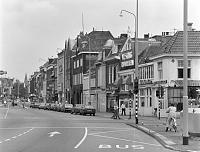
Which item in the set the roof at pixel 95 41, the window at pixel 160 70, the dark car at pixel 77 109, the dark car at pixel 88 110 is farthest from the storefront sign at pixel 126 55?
the roof at pixel 95 41

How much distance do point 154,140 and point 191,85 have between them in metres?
30.0

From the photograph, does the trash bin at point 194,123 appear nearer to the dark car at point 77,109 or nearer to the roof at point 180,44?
the roof at point 180,44

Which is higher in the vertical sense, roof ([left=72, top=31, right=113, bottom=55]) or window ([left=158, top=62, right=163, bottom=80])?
roof ([left=72, top=31, right=113, bottom=55])

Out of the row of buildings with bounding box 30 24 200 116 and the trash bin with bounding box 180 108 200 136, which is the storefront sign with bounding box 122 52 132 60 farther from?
the trash bin with bounding box 180 108 200 136

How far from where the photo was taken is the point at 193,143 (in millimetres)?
→ 21641

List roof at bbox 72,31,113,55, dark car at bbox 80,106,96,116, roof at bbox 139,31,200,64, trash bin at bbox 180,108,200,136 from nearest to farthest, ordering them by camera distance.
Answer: trash bin at bbox 180,108,200,136, roof at bbox 139,31,200,64, dark car at bbox 80,106,96,116, roof at bbox 72,31,113,55

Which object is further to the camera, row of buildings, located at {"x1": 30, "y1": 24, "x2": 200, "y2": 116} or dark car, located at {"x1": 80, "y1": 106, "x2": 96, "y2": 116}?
dark car, located at {"x1": 80, "y1": 106, "x2": 96, "y2": 116}

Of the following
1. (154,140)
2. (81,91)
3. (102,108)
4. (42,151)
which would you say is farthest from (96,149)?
(81,91)

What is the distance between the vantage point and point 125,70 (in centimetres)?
6838

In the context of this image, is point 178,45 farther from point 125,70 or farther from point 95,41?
point 95,41

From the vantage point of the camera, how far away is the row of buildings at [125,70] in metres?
54.6

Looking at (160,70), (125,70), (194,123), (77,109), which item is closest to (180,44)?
(160,70)

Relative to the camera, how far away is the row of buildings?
54622 mm

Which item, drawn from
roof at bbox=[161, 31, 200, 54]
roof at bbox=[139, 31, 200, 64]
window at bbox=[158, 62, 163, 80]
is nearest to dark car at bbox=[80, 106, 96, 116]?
roof at bbox=[139, 31, 200, 64]
